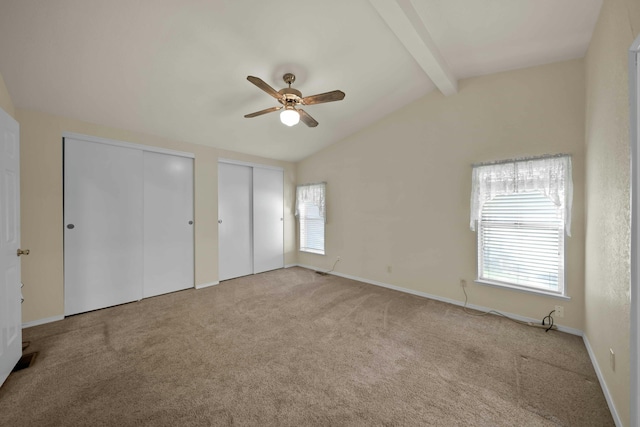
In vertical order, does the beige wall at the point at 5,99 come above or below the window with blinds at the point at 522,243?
above

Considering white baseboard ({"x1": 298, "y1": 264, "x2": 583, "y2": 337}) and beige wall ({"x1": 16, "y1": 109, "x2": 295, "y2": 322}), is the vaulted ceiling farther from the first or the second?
white baseboard ({"x1": 298, "y1": 264, "x2": 583, "y2": 337})

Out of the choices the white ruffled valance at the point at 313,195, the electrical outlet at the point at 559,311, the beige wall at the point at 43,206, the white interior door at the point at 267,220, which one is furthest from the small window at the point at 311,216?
the electrical outlet at the point at 559,311

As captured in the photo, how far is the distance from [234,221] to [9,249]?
273 centimetres

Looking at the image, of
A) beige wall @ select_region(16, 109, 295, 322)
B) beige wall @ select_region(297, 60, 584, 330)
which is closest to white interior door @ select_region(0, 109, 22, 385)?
beige wall @ select_region(16, 109, 295, 322)

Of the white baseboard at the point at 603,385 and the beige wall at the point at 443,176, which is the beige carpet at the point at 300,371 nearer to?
the white baseboard at the point at 603,385

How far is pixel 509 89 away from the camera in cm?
284

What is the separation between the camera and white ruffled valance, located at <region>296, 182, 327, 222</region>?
4.76 m

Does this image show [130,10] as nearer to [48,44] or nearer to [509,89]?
[48,44]

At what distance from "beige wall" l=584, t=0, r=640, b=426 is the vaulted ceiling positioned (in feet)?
2.00

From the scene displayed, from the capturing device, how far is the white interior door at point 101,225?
9.60 feet

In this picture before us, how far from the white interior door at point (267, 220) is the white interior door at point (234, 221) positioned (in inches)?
4.3

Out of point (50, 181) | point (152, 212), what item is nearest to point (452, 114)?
point (152, 212)

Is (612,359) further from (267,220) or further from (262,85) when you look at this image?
(267,220)

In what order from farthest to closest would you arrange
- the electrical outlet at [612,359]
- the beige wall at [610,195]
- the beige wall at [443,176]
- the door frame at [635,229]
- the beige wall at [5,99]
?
the beige wall at [443,176] → the beige wall at [5,99] → the electrical outlet at [612,359] → the beige wall at [610,195] → the door frame at [635,229]
